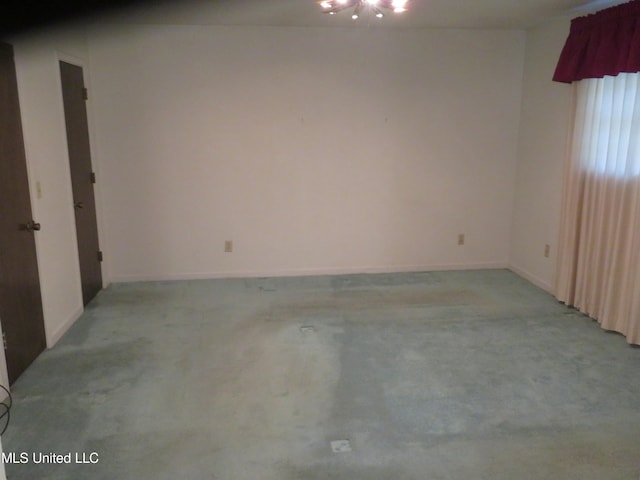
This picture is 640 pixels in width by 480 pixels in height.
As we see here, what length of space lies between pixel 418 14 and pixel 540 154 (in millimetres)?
1753

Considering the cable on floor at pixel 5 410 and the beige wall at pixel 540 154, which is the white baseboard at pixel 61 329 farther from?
the beige wall at pixel 540 154

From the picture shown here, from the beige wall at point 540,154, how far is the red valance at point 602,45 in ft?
0.90

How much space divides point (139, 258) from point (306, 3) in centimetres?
287

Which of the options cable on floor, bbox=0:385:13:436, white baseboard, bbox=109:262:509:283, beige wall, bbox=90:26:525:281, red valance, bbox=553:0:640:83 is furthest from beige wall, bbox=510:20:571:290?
cable on floor, bbox=0:385:13:436

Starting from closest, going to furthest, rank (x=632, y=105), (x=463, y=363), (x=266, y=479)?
(x=266, y=479)
(x=463, y=363)
(x=632, y=105)

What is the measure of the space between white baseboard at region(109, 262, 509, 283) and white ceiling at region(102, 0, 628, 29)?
2.34 meters

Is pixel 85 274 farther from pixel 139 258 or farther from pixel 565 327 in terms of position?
pixel 565 327

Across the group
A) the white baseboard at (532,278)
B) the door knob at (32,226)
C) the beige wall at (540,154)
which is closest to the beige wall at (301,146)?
the beige wall at (540,154)

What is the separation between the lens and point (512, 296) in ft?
14.5

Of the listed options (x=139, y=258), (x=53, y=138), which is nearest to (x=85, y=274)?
(x=139, y=258)

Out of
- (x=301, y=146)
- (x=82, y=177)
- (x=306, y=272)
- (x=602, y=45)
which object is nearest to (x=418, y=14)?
(x=602, y=45)

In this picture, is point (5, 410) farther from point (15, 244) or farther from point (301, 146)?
point (301, 146)

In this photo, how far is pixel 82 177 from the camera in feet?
13.9

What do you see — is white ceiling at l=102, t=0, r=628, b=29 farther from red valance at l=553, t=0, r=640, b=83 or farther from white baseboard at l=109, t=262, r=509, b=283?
white baseboard at l=109, t=262, r=509, b=283
